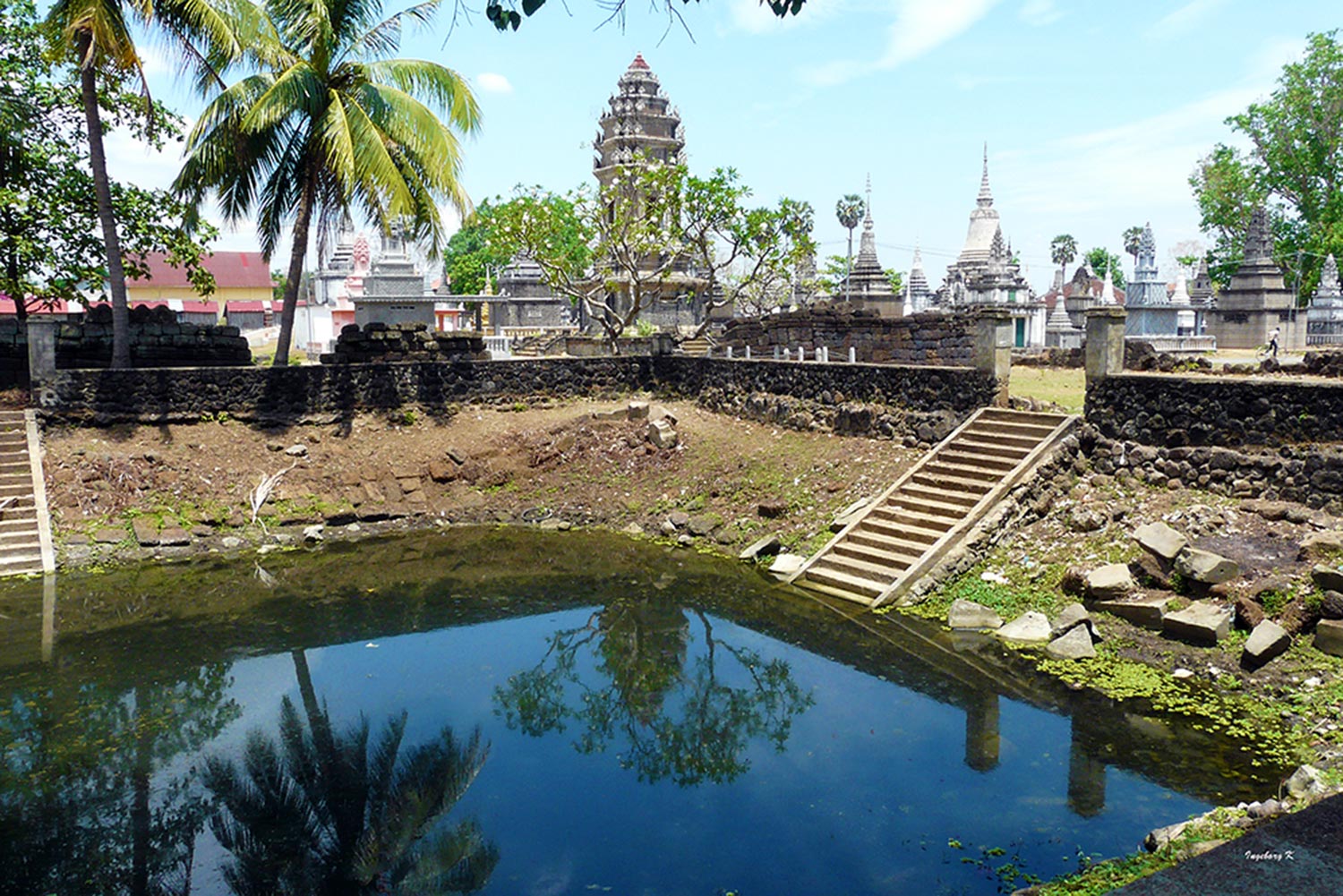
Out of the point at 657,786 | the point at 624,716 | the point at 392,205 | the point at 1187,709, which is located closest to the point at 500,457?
the point at 392,205

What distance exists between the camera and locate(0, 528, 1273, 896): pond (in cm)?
668

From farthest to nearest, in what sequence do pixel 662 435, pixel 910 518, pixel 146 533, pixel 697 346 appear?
pixel 697 346, pixel 662 435, pixel 146 533, pixel 910 518

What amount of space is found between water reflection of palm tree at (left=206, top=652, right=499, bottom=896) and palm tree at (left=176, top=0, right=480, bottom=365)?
40.7ft

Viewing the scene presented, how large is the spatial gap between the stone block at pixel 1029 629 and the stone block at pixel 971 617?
7.7 inches

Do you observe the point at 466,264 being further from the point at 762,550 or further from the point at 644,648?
the point at 644,648

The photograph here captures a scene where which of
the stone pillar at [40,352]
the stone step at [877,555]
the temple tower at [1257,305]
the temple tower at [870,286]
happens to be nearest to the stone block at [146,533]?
the stone pillar at [40,352]

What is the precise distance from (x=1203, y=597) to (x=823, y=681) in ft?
13.1

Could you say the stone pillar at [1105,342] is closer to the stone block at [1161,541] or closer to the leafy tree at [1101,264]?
the stone block at [1161,541]

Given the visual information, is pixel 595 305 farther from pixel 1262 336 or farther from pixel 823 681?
pixel 1262 336

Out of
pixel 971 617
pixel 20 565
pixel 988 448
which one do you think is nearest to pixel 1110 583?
pixel 971 617

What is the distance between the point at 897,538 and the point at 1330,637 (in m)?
5.14

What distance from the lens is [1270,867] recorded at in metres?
4.38

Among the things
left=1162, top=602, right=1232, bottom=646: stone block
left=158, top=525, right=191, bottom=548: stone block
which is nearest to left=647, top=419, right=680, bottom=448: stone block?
left=158, top=525, right=191, bottom=548: stone block

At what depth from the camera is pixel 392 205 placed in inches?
733
